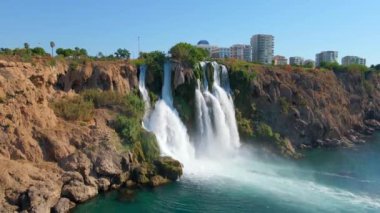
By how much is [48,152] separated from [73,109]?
18.6ft

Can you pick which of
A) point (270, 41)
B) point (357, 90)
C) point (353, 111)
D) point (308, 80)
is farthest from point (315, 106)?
point (270, 41)

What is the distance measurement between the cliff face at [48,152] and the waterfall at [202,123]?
17.9 feet

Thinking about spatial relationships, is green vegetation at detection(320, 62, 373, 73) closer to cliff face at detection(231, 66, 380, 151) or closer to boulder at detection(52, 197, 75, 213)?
cliff face at detection(231, 66, 380, 151)

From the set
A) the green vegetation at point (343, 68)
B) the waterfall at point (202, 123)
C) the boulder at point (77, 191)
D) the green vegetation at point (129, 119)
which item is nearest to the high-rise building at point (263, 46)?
the green vegetation at point (343, 68)

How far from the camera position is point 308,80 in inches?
2410

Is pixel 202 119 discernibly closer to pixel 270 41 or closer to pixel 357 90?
pixel 357 90

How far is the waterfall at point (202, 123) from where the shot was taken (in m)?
40.6

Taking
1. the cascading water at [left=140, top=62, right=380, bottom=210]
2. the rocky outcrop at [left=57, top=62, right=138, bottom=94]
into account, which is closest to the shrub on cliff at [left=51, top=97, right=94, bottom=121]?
the rocky outcrop at [left=57, top=62, right=138, bottom=94]

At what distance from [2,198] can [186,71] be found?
24.4 metres

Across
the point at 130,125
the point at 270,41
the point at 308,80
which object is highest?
the point at 270,41

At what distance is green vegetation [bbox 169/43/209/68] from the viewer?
46000 mm

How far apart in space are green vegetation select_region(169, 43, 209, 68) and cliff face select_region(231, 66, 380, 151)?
6543mm

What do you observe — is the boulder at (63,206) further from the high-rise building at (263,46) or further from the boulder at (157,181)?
the high-rise building at (263,46)

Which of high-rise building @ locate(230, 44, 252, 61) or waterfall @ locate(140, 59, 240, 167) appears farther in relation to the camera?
high-rise building @ locate(230, 44, 252, 61)
